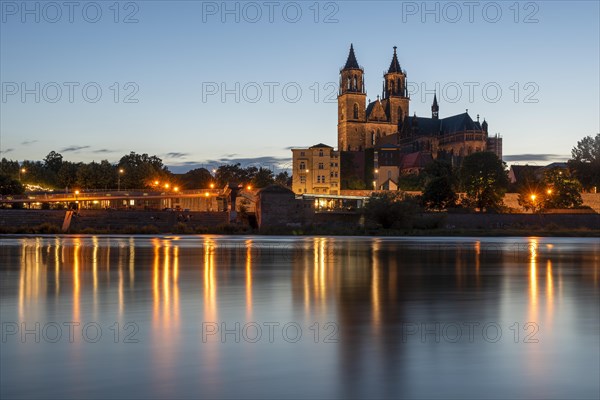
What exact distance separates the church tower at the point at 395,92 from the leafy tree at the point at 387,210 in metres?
122

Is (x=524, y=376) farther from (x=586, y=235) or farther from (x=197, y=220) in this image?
(x=197, y=220)

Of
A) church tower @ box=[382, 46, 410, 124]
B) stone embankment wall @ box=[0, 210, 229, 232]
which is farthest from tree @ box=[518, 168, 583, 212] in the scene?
church tower @ box=[382, 46, 410, 124]

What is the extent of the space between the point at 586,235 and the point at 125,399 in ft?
208

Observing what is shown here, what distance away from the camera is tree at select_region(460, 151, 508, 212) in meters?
85.8

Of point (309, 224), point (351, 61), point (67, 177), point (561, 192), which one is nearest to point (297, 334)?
point (309, 224)

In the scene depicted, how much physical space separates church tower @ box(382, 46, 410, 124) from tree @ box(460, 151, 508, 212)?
9281cm

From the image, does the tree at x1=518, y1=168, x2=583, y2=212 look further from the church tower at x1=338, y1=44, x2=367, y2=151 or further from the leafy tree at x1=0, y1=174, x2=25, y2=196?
the church tower at x1=338, y1=44, x2=367, y2=151

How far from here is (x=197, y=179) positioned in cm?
16538

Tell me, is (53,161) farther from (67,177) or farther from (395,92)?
(395,92)

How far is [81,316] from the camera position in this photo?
14594 mm

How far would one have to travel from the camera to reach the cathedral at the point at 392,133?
148500 millimetres

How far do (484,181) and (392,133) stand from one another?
297 ft

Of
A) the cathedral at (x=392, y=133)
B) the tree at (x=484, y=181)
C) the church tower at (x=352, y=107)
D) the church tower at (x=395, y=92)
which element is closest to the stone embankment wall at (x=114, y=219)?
the tree at (x=484, y=181)

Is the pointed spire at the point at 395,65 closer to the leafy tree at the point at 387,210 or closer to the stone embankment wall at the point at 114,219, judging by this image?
the stone embankment wall at the point at 114,219
